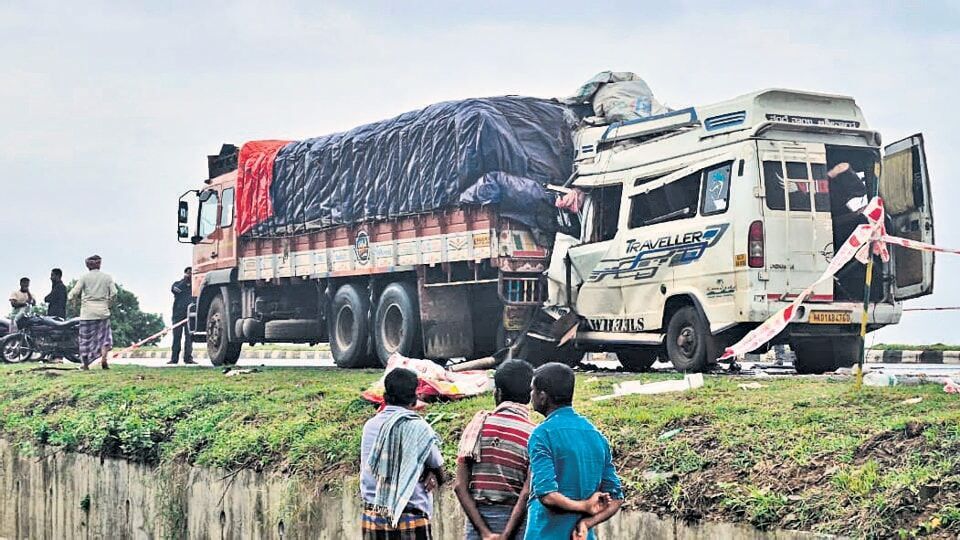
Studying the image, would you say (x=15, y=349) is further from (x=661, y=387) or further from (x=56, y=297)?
(x=661, y=387)

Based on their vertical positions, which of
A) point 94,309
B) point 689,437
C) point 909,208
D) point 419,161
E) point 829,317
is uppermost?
point 419,161


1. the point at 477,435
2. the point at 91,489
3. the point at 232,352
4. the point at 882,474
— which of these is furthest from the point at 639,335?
the point at 232,352

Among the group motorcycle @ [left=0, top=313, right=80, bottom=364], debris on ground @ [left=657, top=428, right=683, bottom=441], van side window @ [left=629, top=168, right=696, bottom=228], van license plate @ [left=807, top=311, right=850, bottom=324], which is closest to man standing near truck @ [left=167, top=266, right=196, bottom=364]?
motorcycle @ [left=0, top=313, right=80, bottom=364]

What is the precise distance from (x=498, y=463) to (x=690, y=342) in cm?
741

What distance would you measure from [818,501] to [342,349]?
39.0ft

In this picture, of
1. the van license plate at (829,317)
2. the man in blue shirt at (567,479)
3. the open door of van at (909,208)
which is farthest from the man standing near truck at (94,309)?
the man in blue shirt at (567,479)

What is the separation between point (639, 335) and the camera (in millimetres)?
12984

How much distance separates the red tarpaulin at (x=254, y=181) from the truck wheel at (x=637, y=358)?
22.6ft

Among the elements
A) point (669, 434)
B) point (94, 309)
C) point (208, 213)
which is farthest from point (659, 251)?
point (208, 213)

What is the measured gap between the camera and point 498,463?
17.1ft

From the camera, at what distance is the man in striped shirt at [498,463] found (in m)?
5.21

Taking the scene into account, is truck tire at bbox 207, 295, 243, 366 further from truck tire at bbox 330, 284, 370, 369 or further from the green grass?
the green grass

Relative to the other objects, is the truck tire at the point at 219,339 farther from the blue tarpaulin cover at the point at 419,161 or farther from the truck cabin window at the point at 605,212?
the truck cabin window at the point at 605,212

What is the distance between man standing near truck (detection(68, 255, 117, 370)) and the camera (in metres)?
17.8
